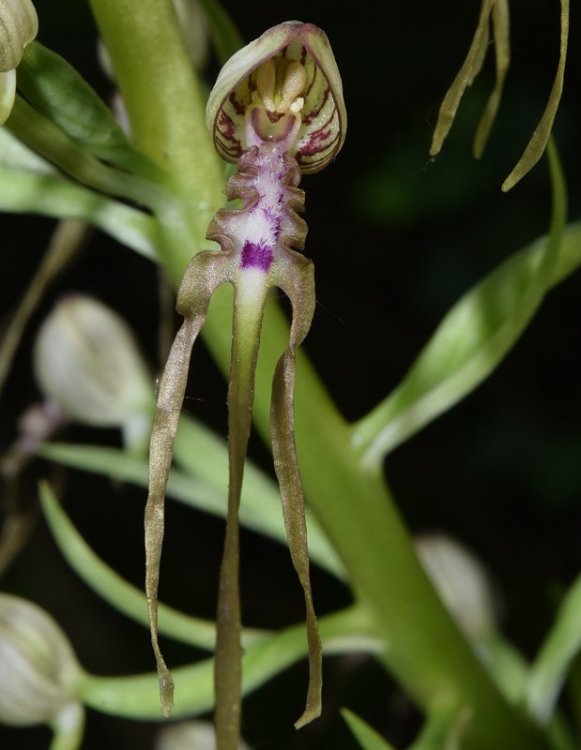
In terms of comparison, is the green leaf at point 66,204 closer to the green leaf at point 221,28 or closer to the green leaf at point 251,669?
the green leaf at point 221,28

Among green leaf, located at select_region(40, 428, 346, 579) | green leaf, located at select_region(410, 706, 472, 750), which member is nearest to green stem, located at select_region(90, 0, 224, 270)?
green leaf, located at select_region(40, 428, 346, 579)

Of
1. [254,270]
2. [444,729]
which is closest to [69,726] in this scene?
[444,729]

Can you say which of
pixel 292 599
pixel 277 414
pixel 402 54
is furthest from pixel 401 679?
pixel 402 54

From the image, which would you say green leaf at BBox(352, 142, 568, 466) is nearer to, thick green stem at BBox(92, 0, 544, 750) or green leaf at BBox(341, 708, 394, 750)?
thick green stem at BBox(92, 0, 544, 750)

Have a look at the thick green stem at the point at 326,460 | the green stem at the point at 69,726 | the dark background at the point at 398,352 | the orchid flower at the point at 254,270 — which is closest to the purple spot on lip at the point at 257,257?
the orchid flower at the point at 254,270

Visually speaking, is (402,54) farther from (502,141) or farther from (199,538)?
(199,538)
